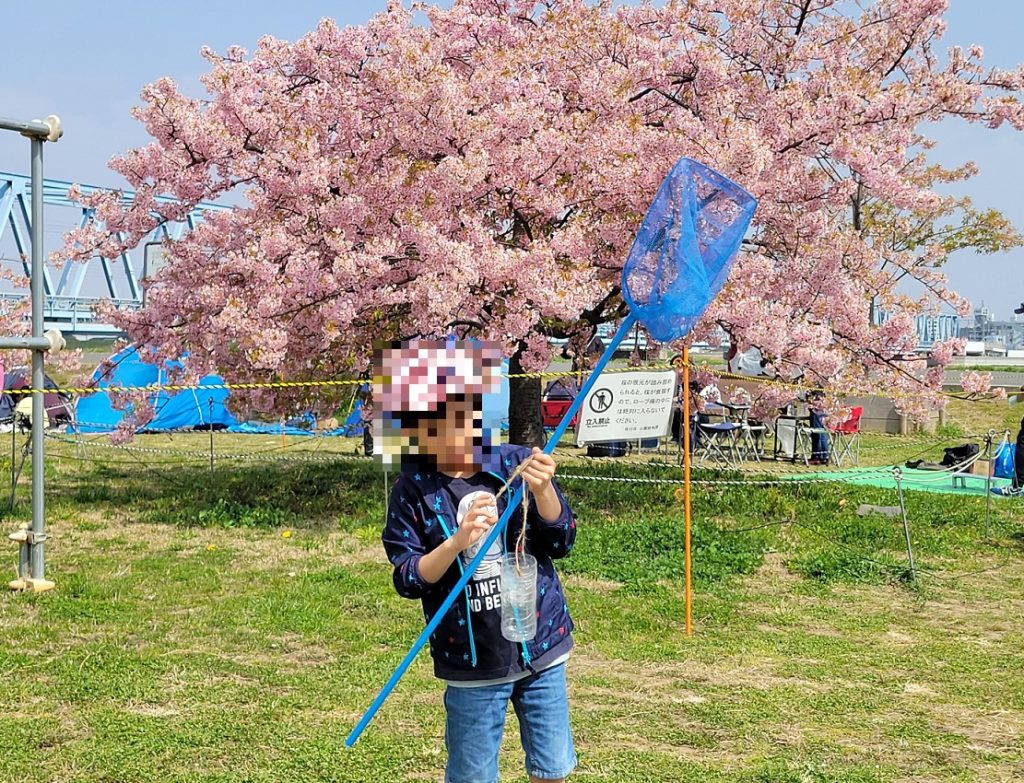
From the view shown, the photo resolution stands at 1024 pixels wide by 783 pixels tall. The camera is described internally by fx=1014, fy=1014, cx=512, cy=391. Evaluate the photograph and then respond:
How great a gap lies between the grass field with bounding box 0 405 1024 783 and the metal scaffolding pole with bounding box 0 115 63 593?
0.30m

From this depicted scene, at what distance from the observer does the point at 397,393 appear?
2.24 m

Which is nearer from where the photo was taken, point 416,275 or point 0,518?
point 0,518

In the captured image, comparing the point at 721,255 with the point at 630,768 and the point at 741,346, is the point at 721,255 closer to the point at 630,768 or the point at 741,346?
the point at 630,768

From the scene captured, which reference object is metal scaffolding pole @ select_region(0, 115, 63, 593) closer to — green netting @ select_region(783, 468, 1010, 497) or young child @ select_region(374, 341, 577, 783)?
young child @ select_region(374, 341, 577, 783)

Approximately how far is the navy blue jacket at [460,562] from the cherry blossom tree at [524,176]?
6.33m

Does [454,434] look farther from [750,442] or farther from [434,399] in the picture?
[750,442]

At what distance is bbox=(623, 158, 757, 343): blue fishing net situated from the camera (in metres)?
2.68

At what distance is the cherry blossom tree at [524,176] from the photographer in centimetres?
921

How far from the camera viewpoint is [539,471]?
2260 mm

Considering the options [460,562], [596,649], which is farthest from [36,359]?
[460,562]

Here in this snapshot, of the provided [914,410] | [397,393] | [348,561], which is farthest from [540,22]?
[397,393]

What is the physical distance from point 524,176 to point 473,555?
7.38 metres

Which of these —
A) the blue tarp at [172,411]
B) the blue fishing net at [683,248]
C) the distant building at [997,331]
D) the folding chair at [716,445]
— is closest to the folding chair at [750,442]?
the folding chair at [716,445]

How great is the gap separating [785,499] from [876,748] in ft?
20.1
